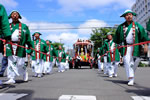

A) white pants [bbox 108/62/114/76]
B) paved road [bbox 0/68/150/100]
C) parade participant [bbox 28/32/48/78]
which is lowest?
paved road [bbox 0/68/150/100]

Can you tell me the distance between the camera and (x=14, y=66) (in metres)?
6.24

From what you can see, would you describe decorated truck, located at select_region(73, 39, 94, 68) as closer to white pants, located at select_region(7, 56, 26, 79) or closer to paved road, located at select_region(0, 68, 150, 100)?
white pants, located at select_region(7, 56, 26, 79)

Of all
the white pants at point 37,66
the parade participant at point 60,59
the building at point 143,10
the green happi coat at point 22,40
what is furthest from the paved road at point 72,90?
the building at point 143,10

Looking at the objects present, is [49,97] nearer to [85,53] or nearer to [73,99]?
[73,99]

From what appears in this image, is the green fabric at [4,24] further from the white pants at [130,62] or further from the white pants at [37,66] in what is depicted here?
the white pants at [37,66]

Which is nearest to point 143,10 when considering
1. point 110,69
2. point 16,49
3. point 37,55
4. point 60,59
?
point 60,59

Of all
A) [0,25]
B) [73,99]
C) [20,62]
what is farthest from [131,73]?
[0,25]

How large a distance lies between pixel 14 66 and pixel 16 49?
20.5 inches

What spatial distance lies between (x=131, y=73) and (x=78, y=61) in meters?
15.6

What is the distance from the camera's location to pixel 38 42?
10117 millimetres

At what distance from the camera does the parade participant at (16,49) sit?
20.4 feet

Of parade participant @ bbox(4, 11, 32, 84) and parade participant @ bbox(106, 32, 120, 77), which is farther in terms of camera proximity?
parade participant @ bbox(106, 32, 120, 77)

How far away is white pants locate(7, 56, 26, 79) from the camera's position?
6196 millimetres

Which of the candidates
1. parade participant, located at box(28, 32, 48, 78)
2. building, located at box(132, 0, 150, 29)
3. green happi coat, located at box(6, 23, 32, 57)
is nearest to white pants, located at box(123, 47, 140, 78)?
green happi coat, located at box(6, 23, 32, 57)
